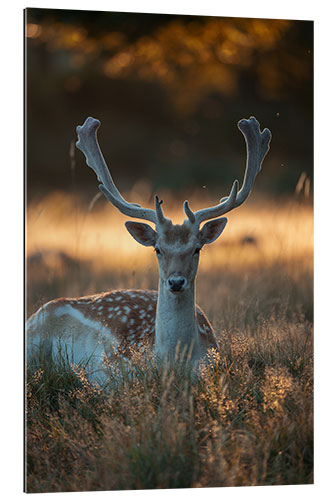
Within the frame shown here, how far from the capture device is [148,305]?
571cm

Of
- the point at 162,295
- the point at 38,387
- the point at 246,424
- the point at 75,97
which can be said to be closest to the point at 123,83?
the point at 75,97

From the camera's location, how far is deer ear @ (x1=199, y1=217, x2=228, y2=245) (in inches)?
199

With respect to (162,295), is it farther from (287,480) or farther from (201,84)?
(201,84)

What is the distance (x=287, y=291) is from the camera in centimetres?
644

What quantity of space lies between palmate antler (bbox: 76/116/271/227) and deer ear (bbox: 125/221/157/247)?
0.07 meters

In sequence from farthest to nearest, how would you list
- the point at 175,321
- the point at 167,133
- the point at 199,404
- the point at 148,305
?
the point at 167,133 < the point at 148,305 < the point at 175,321 < the point at 199,404

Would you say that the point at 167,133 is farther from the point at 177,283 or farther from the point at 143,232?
the point at 177,283

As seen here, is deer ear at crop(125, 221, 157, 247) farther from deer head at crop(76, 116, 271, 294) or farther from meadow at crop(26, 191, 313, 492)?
meadow at crop(26, 191, 313, 492)

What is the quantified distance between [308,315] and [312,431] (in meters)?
1.74

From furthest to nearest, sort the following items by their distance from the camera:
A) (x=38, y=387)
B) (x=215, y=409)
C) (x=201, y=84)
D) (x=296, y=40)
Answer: (x=201, y=84) < (x=296, y=40) < (x=38, y=387) < (x=215, y=409)


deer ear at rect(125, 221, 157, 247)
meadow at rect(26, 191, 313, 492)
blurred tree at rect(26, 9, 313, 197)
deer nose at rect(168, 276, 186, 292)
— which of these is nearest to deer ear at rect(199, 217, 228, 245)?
deer ear at rect(125, 221, 157, 247)

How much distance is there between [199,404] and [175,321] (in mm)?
546

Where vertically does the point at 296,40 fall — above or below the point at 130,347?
above

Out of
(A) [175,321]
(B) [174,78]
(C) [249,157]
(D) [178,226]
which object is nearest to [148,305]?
(A) [175,321]
